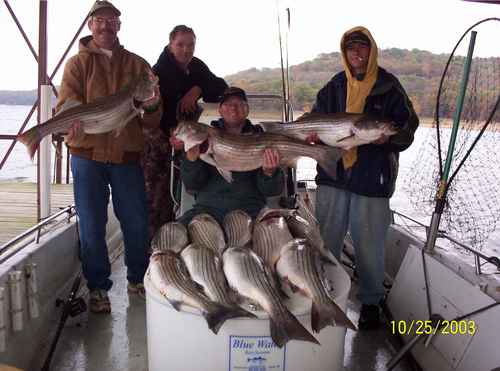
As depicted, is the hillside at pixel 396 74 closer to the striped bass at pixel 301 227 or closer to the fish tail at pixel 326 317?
the striped bass at pixel 301 227

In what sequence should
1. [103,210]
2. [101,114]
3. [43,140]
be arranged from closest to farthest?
[101,114]
[103,210]
[43,140]

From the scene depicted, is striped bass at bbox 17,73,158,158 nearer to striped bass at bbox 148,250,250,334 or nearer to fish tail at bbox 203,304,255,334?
striped bass at bbox 148,250,250,334

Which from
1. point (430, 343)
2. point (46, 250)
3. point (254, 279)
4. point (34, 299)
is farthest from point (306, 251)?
point (46, 250)

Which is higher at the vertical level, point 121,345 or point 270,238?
point 270,238

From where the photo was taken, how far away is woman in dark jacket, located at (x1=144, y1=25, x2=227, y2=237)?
157 inches

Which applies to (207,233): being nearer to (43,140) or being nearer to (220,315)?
(220,315)

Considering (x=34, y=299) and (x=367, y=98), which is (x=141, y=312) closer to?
(x=34, y=299)

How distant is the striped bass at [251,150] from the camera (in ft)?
10.1

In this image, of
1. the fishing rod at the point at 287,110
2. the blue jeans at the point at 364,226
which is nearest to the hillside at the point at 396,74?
the fishing rod at the point at 287,110

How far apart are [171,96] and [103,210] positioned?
126 centimetres

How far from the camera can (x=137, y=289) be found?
3.88 metres

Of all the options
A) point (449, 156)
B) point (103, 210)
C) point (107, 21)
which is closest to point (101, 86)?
point (107, 21)

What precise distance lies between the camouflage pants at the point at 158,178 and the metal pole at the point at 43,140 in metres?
0.85

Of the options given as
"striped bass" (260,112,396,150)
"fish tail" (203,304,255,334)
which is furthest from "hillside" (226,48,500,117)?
"fish tail" (203,304,255,334)
